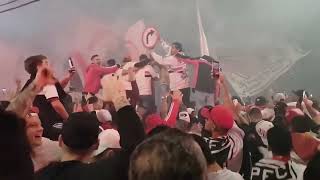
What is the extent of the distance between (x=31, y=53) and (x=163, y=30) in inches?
41.3

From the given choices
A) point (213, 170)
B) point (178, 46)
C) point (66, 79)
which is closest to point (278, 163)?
point (213, 170)

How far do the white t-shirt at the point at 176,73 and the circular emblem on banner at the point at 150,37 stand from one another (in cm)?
15

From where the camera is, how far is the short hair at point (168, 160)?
1.40m

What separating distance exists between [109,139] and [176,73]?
0.71 meters

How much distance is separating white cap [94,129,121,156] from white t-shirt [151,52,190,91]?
1.82 ft

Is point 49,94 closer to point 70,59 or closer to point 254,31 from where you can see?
point 70,59

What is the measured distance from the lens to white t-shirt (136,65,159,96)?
359 cm

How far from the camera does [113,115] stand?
11.8 feet

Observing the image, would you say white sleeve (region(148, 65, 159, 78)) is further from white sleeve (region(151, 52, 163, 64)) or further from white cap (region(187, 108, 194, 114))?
white cap (region(187, 108, 194, 114))

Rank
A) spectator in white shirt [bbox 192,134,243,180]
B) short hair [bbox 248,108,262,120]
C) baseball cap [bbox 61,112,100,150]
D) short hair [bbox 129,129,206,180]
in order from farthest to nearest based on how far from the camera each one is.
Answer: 1. short hair [bbox 248,108,262,120]
2. spectator in white shirt [bbox 192,134,243,180]
3. baseball cap [bbox 61,112,100,150]
4. short hair [bbox 129,129,206,180]

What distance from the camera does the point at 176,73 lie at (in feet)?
11.7

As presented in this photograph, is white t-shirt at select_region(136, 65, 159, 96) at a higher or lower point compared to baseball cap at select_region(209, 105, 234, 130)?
higher

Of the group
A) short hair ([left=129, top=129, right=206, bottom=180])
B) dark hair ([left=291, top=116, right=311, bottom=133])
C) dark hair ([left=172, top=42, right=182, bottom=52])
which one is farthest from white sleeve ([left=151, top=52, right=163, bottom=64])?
short hair ([left=129, top=129, right=206, bottom=180])

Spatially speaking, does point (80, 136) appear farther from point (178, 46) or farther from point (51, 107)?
point (178, 46)
